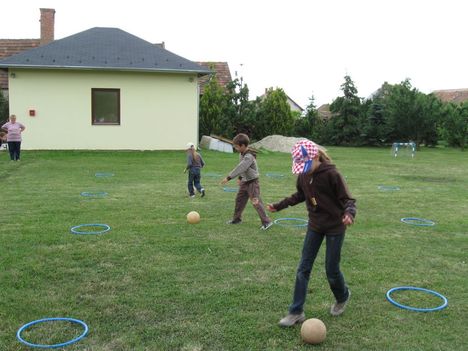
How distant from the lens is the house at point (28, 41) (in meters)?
28.2

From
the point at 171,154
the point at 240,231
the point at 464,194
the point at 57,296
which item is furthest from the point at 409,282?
the point at 171,154

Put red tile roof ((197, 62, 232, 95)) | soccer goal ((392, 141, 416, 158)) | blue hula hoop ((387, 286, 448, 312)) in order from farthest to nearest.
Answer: red tile roof ((197, 62, 232, 95))
soccer goal ((392, 141, 416, 158))
blue hula hoop ((387, 286, 448, 312))

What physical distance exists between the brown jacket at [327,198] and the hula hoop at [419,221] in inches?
196

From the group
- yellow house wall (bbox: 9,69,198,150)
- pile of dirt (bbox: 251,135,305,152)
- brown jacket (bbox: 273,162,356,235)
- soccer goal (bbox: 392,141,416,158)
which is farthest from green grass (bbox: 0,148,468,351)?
soccer goal (bbox: 392,141,416,158)

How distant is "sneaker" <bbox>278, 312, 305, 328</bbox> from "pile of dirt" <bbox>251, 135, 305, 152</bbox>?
21589mm

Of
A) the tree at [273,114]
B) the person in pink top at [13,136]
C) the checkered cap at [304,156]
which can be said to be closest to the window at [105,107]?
the person in pink top at [13,136]

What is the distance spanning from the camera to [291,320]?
185 inches

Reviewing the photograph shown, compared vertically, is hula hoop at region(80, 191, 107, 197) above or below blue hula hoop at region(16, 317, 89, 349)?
below

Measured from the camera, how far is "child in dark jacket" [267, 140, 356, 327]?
4566 mm

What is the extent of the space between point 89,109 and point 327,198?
2002cm

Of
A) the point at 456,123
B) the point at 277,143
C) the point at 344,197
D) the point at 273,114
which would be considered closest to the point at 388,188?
the point at 344,197

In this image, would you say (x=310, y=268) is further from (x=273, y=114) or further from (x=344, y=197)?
(x=273, y=114)

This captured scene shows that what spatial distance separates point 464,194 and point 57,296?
433 inches

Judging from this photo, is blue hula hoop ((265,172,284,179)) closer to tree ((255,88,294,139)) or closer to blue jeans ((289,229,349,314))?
blue jeans ((289,229,349,314))
